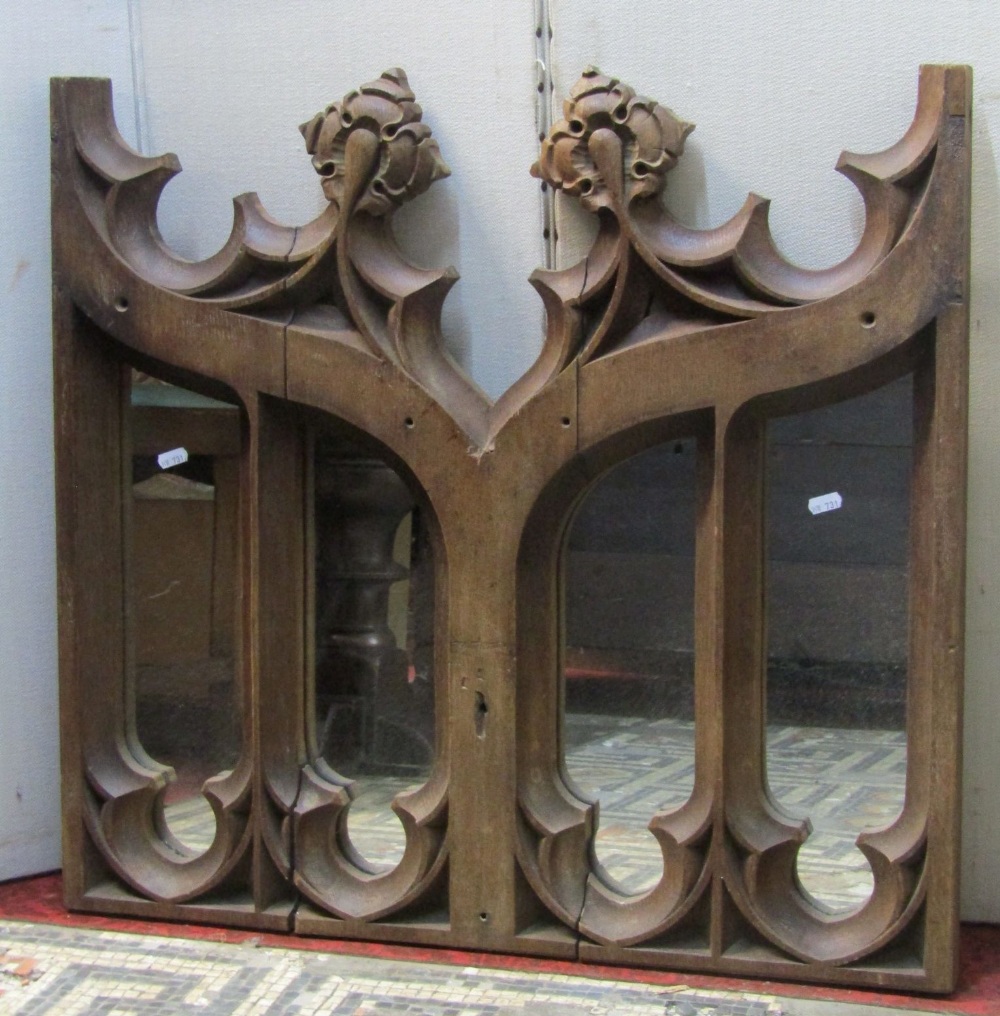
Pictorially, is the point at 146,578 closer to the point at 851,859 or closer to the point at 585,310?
the point at 585,310

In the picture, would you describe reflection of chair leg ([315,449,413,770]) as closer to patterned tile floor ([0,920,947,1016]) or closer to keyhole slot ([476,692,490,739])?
keyhole slot ([476,692,490,739])

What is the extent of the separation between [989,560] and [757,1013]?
0.54 metres

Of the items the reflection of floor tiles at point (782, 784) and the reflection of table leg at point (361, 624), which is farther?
the reflection of table leg at point (361, 624)

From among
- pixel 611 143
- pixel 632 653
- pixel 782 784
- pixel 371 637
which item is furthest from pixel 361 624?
pixel 611 143

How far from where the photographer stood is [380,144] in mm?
1764

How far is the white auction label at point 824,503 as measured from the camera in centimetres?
168

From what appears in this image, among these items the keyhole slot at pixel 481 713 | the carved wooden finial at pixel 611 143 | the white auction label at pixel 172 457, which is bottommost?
the keyhole slot at pixel 481 713

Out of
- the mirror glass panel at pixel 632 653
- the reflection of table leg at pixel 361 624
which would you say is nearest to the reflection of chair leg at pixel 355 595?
the reflection of table leg at pixel 361 624

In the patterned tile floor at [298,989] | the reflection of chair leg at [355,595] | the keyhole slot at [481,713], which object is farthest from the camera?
the reflection of chair leg at [355,595]

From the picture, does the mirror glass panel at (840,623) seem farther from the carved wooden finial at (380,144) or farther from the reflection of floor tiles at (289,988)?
the carved wooden finial at (380,144)

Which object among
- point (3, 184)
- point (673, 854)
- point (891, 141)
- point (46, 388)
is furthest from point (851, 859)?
point (3, 184)

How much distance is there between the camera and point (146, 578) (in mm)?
1939

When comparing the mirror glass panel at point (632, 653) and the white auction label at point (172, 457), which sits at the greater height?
the white auction label at point (172, 457)

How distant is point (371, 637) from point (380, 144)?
56 cm
